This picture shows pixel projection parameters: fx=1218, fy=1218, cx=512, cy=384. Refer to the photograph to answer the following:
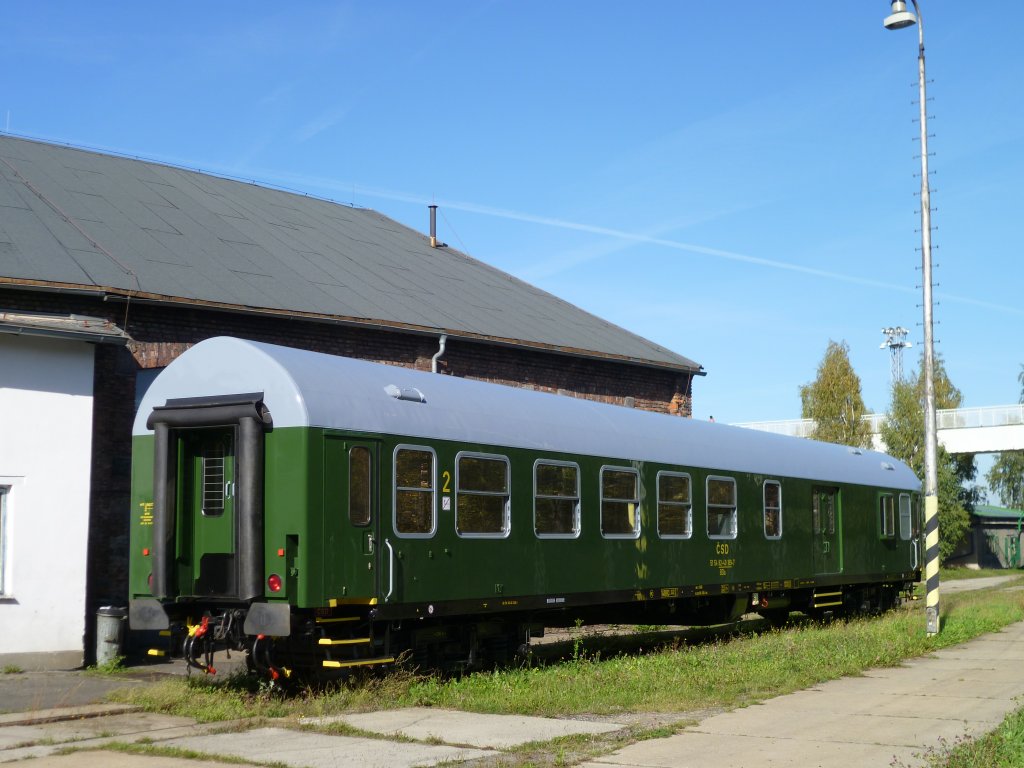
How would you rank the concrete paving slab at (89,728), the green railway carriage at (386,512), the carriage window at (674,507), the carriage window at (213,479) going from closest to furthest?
the concrete paving slab at (89,728), the green railway carriage at (386,512), the carriage window at (213,479), the carriage window at (674,507)

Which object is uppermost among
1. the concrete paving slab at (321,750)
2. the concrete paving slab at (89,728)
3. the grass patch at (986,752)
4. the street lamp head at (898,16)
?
the street lamp head at (898,16)

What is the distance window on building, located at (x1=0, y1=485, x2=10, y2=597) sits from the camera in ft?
46.8

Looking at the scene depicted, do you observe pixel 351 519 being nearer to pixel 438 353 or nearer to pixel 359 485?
pixel 359 485

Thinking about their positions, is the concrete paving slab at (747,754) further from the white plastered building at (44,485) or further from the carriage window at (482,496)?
the white plastered building at (44,485)

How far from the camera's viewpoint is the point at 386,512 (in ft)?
38.2

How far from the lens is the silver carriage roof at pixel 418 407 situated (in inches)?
443

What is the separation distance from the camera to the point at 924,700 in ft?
37.3

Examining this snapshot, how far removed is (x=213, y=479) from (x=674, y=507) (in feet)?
22.3

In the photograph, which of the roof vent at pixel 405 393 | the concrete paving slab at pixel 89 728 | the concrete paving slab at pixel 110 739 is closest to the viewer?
the concrete paving slab at pixel 110 739

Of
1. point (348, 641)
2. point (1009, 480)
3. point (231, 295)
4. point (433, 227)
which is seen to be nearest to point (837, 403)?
point (1009, 480)

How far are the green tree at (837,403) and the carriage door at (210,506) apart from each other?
4298 centimetres

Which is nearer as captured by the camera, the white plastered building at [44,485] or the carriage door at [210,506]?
the carriage door at [210,506]

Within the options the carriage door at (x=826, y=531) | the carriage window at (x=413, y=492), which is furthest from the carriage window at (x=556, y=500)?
the carriage door at (x=826, y=531)

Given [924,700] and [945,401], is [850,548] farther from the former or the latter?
[945,401]
